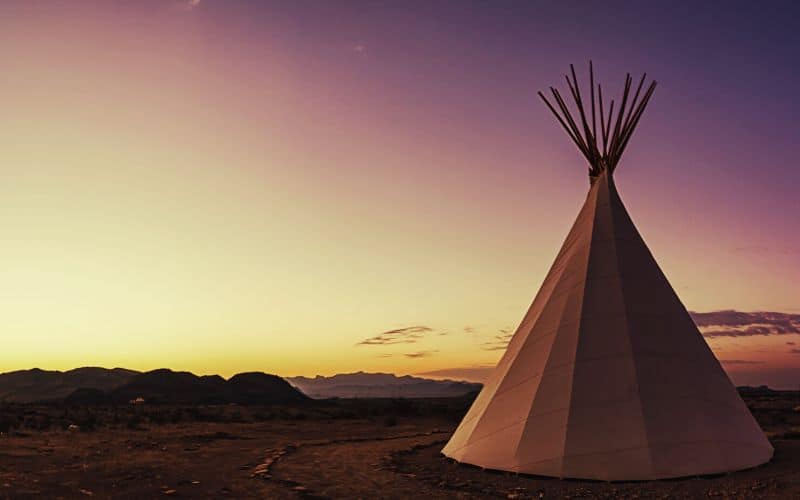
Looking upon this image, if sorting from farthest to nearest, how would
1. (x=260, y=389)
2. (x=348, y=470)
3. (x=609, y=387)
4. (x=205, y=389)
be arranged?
1. (x=260, y=389)
2. (x=205, y=389)
3. (x=348, y=470)
4. (x=609, y=387)

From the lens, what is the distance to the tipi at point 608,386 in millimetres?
11781

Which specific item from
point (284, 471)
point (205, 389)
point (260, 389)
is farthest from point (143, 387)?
point (284, 471)

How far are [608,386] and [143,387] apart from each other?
9669 cm

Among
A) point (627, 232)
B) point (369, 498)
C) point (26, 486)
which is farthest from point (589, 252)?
point (26, 486)

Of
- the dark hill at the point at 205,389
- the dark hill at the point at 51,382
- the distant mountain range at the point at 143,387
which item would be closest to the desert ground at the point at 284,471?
the distant mountain range at the point at 143,387

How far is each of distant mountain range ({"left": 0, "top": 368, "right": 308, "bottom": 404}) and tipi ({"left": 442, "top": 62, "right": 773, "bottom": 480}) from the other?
71.9m

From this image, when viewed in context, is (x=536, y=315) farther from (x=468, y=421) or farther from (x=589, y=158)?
(x=589, y=158)

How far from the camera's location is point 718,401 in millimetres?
13172

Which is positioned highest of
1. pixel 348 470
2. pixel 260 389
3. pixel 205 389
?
pixel 205 389

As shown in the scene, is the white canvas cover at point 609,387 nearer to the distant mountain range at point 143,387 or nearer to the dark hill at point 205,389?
the distant mountain range at point 143,387

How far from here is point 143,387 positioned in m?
96.2

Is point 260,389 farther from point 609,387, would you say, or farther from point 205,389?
point 609,387

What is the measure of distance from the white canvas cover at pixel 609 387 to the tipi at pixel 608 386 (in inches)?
1.0

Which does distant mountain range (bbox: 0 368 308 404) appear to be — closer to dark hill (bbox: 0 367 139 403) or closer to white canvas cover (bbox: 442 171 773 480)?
dark hill (bbox: 0 367 139 403)
